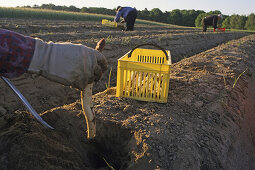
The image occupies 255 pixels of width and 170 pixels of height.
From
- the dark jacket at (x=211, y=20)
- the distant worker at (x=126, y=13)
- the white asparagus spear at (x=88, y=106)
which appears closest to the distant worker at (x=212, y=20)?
the dark jacket at (x=211, y=20)

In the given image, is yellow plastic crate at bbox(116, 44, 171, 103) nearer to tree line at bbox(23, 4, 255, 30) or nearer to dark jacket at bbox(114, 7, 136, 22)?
dark jacket at bbox(114, 7, 136, 22)

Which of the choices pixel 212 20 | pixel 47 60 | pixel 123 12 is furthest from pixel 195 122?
pixel 212 20

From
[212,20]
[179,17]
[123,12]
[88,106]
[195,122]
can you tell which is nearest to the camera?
[88,106]

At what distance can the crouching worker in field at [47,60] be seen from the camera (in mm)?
1375

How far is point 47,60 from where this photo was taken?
1471 mm

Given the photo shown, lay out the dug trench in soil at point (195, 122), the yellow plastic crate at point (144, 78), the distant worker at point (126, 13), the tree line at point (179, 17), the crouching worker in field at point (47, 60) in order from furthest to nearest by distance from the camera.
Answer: the tree line at point (179, 17)
the distant worker at point (126, 13)
the yellow plastic crate at point (144, 78)
the dug trench in soil at point (195, 122)
the crouching worker in field at point (47, 60)

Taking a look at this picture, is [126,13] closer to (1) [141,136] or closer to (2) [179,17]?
(1) [141,136]

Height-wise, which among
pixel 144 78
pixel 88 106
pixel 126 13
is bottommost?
pixel 88 106

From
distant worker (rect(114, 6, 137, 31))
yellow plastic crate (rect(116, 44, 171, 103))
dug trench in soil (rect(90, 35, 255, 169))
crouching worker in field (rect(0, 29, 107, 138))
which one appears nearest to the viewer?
crouching worker in field (rect(0, 29, 107, 138))

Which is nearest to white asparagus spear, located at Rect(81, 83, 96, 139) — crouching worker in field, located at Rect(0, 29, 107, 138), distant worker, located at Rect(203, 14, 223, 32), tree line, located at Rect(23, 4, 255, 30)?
crouching worker in field, located at Rect(0, 29, 107, 138)

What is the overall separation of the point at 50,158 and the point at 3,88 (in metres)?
2.01

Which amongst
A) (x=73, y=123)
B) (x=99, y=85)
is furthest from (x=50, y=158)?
(x=99, y=85)

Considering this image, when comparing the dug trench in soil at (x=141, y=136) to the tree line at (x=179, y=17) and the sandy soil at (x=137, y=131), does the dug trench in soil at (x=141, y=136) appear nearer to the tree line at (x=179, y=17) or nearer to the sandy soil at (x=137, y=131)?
the sandy soil at (x=137, y=131)

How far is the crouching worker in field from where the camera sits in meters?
1.38
